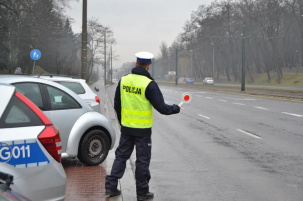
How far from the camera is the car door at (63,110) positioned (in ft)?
22.6

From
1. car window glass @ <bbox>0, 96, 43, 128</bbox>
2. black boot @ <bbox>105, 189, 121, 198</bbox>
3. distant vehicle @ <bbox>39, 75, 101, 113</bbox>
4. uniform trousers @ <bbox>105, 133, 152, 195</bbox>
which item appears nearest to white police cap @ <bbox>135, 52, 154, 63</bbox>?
uniform trousers @ <bbox>105, 133, 152, 195</bbox>

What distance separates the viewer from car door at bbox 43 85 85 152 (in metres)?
6.89

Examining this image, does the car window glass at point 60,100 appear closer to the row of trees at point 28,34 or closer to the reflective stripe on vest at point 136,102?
the reflective stripe on vest at point 136,102

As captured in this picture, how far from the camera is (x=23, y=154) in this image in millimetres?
3682

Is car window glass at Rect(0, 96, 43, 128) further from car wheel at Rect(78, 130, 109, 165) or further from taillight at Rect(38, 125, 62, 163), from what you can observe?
car wheel at Rect(78, 130, 109, 165)

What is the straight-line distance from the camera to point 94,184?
20.6 ft

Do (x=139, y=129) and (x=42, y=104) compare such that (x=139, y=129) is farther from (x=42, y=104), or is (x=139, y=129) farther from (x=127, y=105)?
(x=42, y=104)

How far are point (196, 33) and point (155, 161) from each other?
262 feet

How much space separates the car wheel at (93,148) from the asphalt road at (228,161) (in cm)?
95

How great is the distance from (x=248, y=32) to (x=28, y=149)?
6990 centimetres

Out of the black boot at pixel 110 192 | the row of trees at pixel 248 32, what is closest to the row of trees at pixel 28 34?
the black boot at pixel 110 192

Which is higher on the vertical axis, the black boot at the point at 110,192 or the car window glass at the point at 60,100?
the car window glass at the point at 60,100

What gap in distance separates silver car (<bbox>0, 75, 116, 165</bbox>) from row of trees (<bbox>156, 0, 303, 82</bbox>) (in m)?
52.9

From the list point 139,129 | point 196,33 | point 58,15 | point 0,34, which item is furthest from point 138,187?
point 196,33
